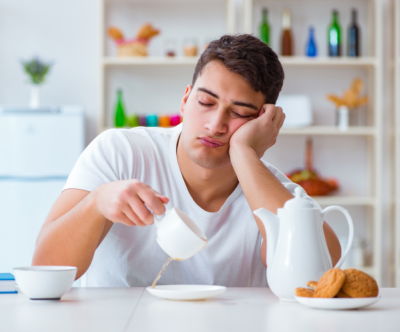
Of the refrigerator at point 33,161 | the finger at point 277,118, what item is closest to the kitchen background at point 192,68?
the refrigerator at point 33,161

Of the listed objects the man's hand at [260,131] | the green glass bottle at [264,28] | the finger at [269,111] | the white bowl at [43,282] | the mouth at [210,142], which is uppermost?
the green glass bottle at [264,28]

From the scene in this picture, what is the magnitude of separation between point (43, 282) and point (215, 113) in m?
0.65

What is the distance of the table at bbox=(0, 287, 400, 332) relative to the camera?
2.40ft

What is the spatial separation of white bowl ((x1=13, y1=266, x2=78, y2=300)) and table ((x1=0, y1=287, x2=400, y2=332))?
17 mm

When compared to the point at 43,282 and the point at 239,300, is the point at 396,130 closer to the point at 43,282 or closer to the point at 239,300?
the point at 239,300

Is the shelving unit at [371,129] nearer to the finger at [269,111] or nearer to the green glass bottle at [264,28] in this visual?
the green glass bottle at [264,28]

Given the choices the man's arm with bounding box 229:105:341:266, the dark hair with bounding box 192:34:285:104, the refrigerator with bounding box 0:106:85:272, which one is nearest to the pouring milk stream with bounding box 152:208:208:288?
the man's arm with bounding box 229:105:341:266

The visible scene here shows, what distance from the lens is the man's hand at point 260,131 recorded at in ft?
4.44

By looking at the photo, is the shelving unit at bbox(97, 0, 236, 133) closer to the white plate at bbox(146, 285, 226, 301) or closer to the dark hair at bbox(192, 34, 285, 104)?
the dark hair at bbox(192, 34, 285, 104)

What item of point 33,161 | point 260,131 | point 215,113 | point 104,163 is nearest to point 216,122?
point 215,113

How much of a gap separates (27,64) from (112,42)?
23.5 inches

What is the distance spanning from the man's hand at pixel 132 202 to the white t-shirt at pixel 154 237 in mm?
330

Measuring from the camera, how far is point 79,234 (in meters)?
1.15

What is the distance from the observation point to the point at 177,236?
0.90 metres
